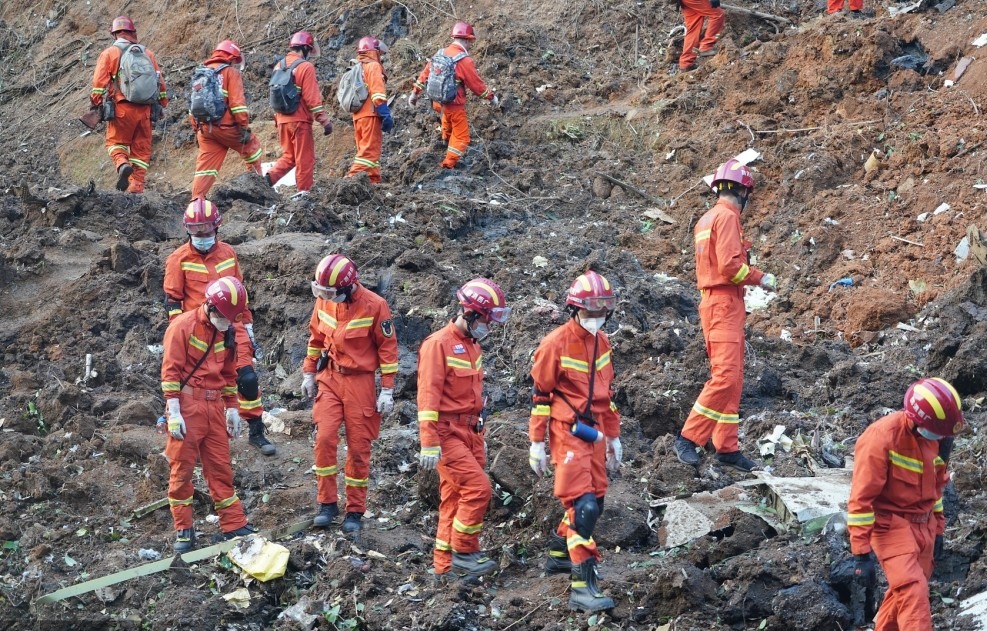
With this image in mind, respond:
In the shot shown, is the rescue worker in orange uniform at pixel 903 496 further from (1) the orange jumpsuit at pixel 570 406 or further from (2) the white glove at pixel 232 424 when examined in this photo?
(2) the white glove at pixel 232 424

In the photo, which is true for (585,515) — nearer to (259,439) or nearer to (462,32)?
(259,439)

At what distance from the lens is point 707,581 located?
284 inches

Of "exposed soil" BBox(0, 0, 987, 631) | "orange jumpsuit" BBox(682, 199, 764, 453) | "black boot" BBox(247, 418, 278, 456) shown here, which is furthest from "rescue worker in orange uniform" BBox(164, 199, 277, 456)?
"orange jumpsuit" BBox(682, 199, 764, 453)

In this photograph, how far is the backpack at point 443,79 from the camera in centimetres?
1432

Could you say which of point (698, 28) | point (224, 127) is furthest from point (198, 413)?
Result: point (698, 28)

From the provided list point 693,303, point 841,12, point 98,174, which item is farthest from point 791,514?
point 98,174

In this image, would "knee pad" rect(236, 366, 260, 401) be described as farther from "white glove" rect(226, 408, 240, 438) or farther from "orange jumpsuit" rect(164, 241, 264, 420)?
"white glove" rect(226, 408, 240, 438)

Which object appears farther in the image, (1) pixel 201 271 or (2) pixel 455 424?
(1) pixel 201 271

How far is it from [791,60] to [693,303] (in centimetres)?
484

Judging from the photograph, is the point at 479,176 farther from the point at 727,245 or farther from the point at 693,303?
the point at 727,245

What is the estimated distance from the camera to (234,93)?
13.4 meters

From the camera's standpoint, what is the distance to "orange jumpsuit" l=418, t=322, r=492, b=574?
7566 mm

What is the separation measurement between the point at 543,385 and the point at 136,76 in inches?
338

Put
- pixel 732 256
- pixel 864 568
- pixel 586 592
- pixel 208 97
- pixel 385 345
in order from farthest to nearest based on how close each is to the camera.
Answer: pixel 208 97
pixel 732 256
pixel 385 345
pixel 586 592
pixel 864 568
